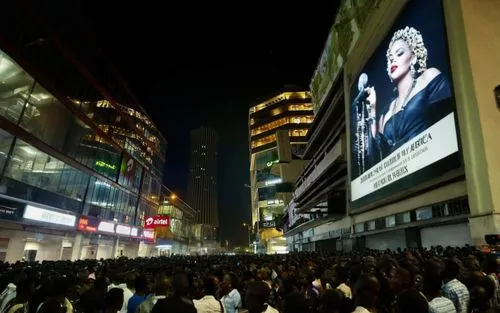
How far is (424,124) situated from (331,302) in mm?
14155

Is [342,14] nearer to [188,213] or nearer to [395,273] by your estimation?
[395,273]

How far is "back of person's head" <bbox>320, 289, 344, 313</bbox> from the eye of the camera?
10.2 feet

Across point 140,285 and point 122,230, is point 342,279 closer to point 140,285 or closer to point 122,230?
point 140,285

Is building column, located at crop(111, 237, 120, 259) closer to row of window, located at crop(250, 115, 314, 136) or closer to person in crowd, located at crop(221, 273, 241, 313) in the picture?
person in crowd, located at crop(221, 273, 241, 313)

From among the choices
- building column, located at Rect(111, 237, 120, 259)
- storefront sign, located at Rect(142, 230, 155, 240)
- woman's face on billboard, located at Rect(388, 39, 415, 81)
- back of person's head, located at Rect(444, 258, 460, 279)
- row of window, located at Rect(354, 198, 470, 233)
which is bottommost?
building column, located at Rect(111, 237, 120, 259)

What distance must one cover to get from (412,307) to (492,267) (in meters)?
4.22

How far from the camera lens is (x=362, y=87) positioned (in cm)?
2366

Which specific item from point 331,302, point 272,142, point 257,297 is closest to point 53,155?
point 257,297

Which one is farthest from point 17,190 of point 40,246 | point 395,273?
point 395,273

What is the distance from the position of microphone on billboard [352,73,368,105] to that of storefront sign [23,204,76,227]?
26.1m

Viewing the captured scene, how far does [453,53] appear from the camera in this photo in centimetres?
1419

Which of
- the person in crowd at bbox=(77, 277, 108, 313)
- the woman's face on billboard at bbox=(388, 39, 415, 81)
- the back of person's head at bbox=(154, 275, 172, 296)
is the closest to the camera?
the person in crowd at bbox=(77, 277, 108, 313)

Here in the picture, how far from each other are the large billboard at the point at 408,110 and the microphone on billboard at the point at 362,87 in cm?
9

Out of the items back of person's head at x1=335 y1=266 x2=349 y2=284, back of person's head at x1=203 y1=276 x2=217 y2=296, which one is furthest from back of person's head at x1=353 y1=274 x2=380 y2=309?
back of person's head at x1=335 y1=266 x2=349 y2=284
